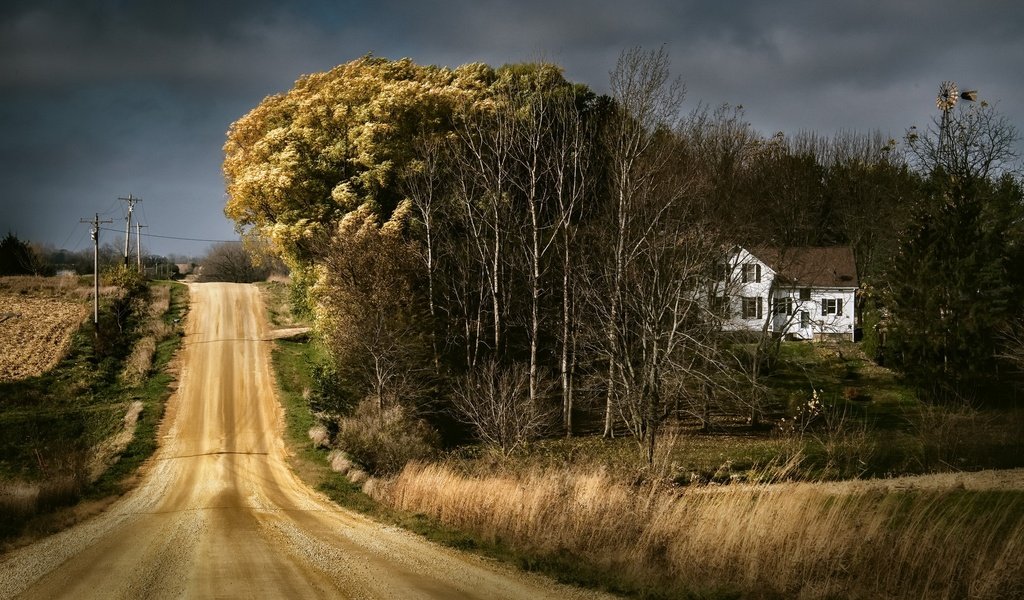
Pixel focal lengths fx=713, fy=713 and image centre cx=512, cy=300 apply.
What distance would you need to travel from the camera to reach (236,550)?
12328mm

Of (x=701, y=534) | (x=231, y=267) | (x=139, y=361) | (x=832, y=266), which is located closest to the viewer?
(x=701, y=534)

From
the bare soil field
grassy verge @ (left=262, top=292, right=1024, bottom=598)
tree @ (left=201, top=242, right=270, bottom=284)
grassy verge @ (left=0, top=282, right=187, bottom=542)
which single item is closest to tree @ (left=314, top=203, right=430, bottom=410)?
grassy verge @ (left=262, top=292, right=1024, bottom=598)

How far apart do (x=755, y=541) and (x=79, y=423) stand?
1038 inches

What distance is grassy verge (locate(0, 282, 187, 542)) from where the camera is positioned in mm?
17031

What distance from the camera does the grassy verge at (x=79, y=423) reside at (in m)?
17.0

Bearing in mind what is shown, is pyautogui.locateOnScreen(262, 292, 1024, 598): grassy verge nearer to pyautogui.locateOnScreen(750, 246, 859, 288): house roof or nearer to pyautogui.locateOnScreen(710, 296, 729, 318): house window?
pyautogui.locateOnScreen(710, 296, 729, 318): house window

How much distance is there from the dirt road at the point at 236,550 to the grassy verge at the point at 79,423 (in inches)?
43.9

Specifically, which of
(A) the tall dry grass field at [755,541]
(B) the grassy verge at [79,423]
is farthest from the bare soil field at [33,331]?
(A) the tall dry grass field at [755,541]

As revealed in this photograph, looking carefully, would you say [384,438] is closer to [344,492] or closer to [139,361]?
[344,492]

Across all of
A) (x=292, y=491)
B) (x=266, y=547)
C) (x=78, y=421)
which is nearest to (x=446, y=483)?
(x=266, y=547)

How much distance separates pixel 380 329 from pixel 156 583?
49.1 feet

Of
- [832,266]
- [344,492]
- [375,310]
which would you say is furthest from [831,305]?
[344,492]

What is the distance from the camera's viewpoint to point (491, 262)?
111 feet

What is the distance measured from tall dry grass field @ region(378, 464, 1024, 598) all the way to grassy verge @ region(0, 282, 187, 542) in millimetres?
10819
